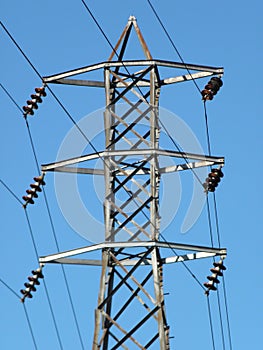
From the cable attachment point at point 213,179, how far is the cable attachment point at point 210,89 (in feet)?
5.53

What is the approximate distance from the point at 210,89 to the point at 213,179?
211cm

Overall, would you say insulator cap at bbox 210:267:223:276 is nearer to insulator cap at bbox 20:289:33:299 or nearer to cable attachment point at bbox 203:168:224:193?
cable attachment point at bbox 203:168:224:193

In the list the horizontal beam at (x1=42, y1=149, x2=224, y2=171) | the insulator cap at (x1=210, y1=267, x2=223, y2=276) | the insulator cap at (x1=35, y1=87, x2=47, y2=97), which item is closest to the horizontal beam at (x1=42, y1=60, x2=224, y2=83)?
the insulator cap at (x1=35, y1=87, x2=47, y2=97)

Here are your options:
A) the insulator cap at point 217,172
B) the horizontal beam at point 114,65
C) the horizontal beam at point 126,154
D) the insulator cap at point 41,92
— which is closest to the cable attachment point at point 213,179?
the insulator cap at point 217,172

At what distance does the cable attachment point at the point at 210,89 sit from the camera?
37500 millimetres

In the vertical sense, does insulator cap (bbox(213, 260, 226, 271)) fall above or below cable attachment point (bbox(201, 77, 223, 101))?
below

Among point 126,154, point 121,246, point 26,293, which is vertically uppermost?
point 126,154

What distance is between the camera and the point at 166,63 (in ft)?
123

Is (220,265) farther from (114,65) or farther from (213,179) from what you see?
(114,65)

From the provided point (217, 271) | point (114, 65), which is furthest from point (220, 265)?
point (114, 65)

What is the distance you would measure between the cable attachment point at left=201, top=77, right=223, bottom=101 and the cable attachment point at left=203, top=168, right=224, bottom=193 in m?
1.69

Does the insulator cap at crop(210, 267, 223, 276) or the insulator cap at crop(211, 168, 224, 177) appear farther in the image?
the insulator cap at crop(211, 168, 224, 177)

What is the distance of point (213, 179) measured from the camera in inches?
1468

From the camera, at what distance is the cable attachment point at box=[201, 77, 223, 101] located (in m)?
37.5
